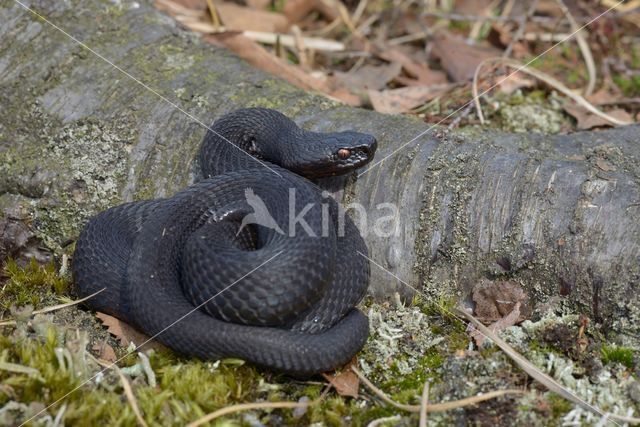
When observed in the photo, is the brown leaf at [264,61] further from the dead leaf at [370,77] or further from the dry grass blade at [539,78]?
the dry grass blade at [539,78]

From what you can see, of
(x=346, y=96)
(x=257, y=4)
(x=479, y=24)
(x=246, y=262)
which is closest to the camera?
(x=246, y=262)

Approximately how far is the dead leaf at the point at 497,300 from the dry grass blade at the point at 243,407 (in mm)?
1449

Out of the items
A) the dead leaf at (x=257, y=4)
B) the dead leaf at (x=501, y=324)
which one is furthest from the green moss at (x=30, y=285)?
the dead leaf at (x=257, y=4)

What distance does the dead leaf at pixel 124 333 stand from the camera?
414 centimetres

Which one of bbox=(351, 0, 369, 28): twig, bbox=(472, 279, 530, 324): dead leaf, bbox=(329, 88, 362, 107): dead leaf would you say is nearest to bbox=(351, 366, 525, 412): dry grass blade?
bbox=(472, 279, 530, 324): dead leaf

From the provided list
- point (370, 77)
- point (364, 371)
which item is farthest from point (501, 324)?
point (370, 77)

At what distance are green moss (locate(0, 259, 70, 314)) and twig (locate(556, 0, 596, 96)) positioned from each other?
19.4 ft

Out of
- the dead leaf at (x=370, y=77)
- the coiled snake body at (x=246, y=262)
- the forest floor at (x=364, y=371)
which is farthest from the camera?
the dead leaf at (x=370, y=77)

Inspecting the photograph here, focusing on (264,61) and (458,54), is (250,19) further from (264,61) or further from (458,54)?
(458,54)

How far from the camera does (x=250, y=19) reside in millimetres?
8336

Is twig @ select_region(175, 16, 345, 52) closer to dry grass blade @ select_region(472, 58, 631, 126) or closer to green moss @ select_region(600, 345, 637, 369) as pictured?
dry grass blade @ select_region(472, 58, 631, 126)

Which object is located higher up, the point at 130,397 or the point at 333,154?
the point at 333,154

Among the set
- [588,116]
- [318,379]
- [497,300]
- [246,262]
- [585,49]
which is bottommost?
[318,379]

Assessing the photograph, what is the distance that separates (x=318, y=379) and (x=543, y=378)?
1.27 metres
